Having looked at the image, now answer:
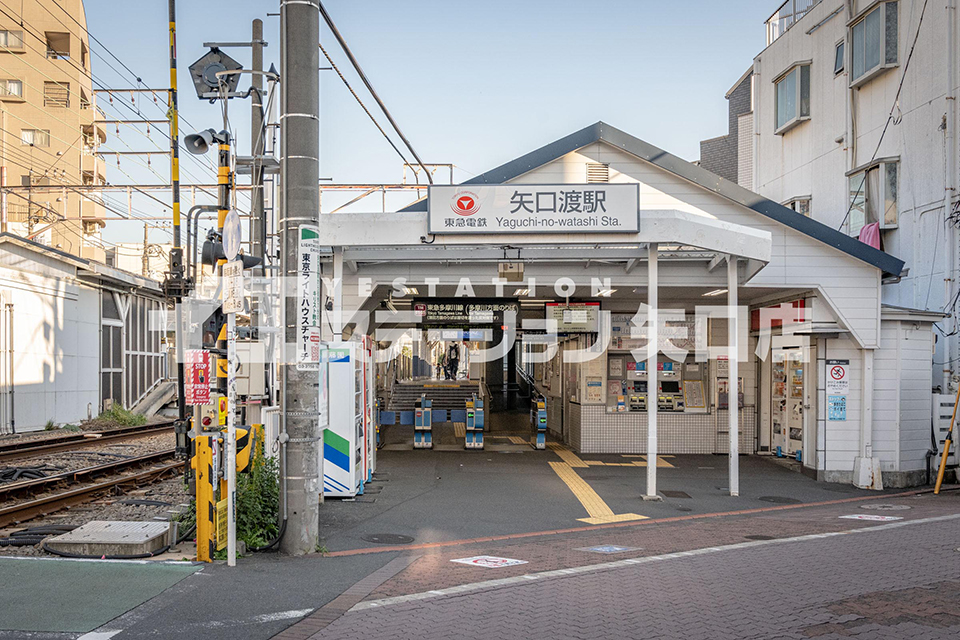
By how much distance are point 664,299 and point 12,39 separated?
38.1 meters

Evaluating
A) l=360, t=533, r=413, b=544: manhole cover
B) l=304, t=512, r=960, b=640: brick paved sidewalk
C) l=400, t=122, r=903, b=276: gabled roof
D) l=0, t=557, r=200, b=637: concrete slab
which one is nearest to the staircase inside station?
l=400, t=122, r=903, b=276: gabled roof

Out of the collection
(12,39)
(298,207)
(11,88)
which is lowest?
(298,207)

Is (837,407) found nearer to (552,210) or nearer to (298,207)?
(552,210)

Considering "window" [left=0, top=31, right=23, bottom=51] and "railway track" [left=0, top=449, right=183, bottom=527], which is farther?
"window" [left=0, top=31, right=23, bottom=51]

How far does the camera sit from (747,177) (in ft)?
94.1

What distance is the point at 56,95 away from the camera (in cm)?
4200

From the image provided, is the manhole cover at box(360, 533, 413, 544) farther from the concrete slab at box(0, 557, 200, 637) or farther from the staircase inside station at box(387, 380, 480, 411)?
the staircase inside station at box(387, 380, 480, 411)

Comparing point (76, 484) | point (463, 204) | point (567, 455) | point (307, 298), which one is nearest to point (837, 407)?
point (567, 455)

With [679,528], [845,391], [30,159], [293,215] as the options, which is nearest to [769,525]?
[679,528]

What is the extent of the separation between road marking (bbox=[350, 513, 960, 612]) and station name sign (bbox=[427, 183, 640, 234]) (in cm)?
446

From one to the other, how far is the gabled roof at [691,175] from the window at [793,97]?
1071 centimetres

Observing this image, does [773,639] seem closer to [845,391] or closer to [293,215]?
[293,215]

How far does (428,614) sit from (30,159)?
41.4 meters

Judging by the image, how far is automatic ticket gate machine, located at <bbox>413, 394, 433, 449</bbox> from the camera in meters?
18.2
